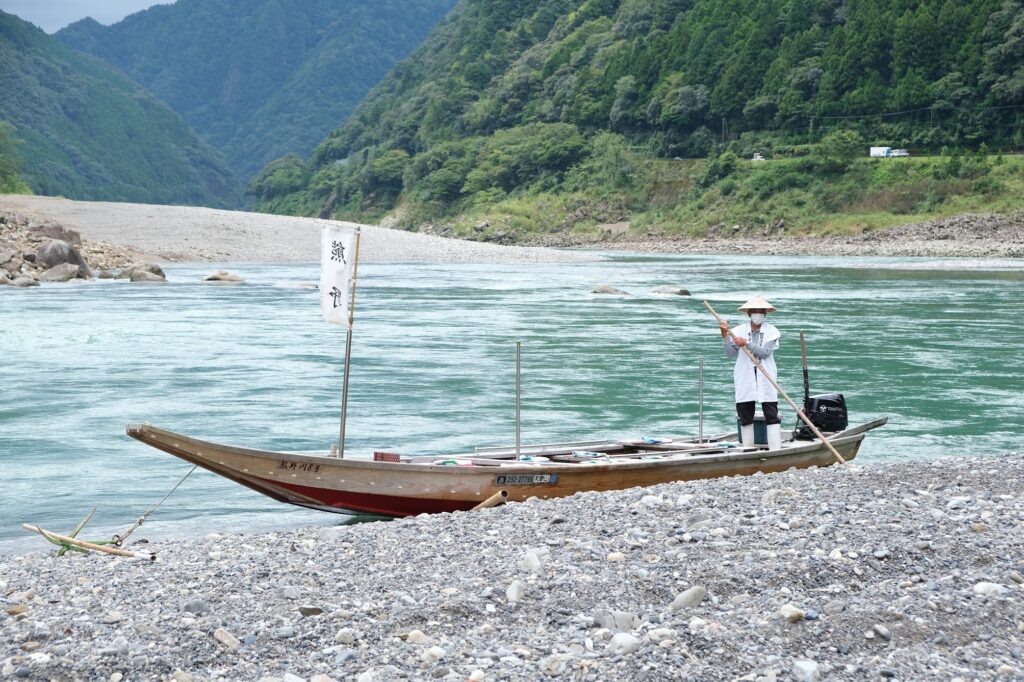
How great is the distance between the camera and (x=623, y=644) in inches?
277

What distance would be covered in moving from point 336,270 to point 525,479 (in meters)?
2.76

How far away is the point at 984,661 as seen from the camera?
666cm

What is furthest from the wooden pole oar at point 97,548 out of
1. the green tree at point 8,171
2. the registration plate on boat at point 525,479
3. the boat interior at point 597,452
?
the green tree at point 8,171

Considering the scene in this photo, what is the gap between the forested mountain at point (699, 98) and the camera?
115 meters

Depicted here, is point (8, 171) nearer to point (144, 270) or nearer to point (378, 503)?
point (144, 270)

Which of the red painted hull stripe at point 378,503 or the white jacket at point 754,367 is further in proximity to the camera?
the white jacket at point 754,367

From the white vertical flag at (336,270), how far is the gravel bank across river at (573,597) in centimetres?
221

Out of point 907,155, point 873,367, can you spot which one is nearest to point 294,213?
point 907,155

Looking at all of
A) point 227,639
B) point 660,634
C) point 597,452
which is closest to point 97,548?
point 227,639

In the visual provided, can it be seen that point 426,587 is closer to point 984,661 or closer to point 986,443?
point 984,661

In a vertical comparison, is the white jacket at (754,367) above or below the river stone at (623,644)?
above

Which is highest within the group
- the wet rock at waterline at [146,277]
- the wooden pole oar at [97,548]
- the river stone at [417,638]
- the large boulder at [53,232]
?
the large boulder at [53,232]

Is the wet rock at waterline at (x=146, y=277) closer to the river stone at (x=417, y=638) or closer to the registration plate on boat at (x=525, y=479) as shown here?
the registration plate on boat at (x=525, y=479)

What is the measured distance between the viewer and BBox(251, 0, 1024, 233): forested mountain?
4530 inches
